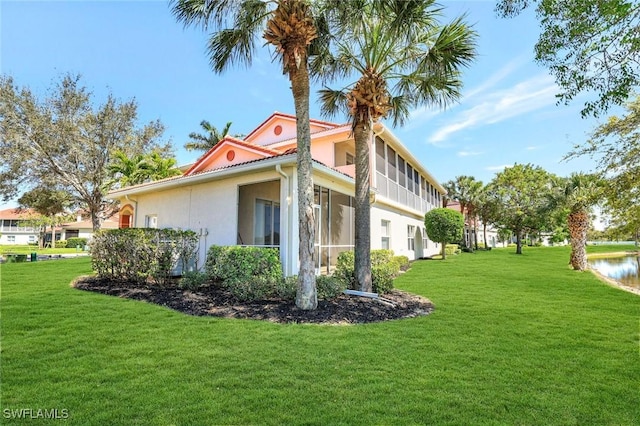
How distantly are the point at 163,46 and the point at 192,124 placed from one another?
2318 cm

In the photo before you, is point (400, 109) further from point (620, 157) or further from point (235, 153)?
point (235, 153)

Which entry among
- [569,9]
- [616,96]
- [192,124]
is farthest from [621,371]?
[192,124]

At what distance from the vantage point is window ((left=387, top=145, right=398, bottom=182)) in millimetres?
17641

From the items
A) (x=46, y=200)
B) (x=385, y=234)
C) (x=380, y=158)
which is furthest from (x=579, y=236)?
(x=46, y=200)

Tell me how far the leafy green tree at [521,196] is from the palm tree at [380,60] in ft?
95.7

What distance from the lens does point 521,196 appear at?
113 ft

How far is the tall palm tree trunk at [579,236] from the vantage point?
17953mm

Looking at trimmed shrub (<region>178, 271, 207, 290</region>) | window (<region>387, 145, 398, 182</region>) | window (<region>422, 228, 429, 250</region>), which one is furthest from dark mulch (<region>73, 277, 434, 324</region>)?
window (<region>422, 228, 429, 250</region>)

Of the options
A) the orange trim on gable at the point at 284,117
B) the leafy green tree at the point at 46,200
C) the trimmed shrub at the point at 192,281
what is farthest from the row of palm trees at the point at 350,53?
the leafy green tree at the point at 46,200

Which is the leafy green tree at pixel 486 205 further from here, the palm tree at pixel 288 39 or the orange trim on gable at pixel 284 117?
the palm tree at pixel 288 39

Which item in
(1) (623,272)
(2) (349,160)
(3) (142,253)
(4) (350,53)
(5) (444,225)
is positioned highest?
(4) (350,53)

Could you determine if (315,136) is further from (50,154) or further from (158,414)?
(50,154)

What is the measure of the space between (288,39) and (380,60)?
3204 mm

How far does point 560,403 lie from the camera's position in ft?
11.2
